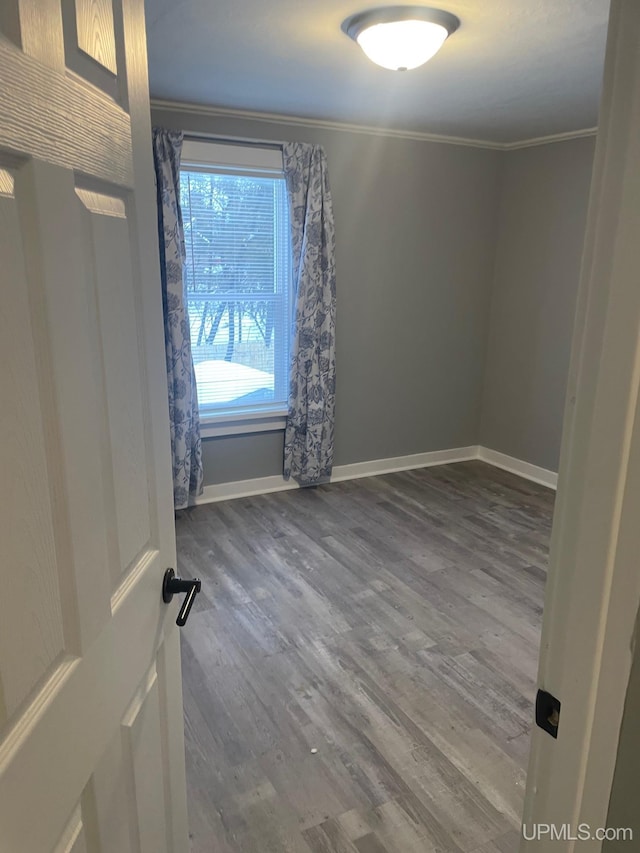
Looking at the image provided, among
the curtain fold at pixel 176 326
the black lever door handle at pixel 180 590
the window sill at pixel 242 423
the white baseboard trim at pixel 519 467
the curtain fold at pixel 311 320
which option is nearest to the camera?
the black lever door handle at pixel 180 590

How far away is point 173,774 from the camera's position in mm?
1249

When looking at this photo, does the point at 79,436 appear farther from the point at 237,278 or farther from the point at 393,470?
the point at 393,470

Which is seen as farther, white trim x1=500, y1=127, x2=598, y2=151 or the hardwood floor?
white trim x1=500, y1=127, x2=598, y2=151

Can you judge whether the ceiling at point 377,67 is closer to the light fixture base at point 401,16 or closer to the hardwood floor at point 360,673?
the light fixture base at point 401,16

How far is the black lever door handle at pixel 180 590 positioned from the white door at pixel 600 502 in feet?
2.13

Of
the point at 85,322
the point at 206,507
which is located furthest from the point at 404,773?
the point at 206,507

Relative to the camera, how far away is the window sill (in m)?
3.90

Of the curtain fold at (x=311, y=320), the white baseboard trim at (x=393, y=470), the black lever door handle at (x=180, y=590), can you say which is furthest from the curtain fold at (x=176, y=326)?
the black lever door handle at (x=180, y=590)

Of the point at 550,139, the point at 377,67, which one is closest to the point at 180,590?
the point at 377,67

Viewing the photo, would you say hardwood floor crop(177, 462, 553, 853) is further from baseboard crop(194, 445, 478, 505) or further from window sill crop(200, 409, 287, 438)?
window sill crop(200, 409, 287, 438)

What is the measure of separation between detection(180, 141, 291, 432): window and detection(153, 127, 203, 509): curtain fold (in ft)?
0.53

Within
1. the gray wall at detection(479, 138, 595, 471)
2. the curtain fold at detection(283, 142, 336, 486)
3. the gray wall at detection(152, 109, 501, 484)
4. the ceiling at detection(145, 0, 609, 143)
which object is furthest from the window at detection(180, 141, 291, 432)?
the gray wall at detection(479, 138, 595, 471)

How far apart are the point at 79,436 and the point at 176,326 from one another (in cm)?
282

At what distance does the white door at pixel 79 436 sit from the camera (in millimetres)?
639
